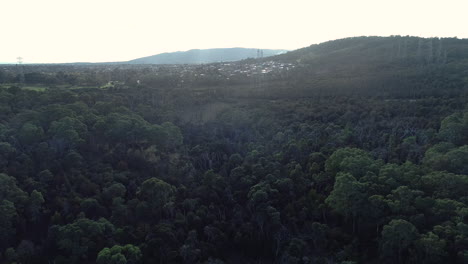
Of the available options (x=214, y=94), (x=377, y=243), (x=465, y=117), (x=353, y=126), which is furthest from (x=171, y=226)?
(x=214, y=94)

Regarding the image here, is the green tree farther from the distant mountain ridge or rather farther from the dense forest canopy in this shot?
→ the distant mountain ridge

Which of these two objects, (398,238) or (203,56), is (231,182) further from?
(203,56)

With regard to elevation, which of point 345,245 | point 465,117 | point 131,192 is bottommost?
point 345,245

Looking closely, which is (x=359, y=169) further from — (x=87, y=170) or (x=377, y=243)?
(x=87, y=170)

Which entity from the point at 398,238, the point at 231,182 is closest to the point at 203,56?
the point at 231,182

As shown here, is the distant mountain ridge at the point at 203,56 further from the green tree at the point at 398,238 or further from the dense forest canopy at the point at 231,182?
the green tree at the point at 398,238

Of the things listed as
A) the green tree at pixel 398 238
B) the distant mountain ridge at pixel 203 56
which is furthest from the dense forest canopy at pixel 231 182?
the distant mountain ridge at pixel 203 56

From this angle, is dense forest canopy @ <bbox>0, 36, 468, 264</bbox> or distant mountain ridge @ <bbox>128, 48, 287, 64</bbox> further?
distant mountain ridge @ <bbox>128, 48, 287, 64</bbox>

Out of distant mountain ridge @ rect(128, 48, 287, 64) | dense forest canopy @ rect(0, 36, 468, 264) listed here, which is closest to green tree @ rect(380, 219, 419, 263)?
dense forest canopy @ rect(0, 36, 468, 264)

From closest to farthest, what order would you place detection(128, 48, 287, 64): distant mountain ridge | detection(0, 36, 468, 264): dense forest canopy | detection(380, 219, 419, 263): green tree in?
detection(380, 219, 419, 263): green tree → detection(0, 36, 468, 264): dense forest canopy → detection(128, 48, 287, 64): distant mountain ridge
